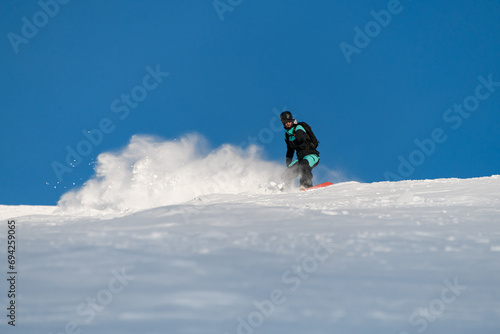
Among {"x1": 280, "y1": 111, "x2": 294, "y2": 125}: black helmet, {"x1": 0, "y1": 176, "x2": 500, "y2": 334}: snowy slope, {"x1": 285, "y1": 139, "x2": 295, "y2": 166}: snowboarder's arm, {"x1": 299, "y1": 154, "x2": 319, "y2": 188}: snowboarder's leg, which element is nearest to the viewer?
{"x1": 0, "y1": 176, "x2": 500, "y2": 334}: snowy slope

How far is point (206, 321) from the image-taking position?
2.04 m

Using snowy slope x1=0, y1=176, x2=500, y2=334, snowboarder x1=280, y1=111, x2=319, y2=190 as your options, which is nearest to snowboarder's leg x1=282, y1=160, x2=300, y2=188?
snowboarder x1=280, y1=111, x2=319, y2=190

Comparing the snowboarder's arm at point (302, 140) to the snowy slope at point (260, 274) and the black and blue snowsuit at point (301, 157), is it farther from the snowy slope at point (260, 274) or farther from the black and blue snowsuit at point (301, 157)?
the snowy slope at point (260, 274)

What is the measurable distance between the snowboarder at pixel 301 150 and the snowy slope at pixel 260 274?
17.2ft

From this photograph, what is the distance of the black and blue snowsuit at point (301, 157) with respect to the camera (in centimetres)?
948

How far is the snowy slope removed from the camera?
2061 mm

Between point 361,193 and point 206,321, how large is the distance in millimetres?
4961

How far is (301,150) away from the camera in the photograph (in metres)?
9.62

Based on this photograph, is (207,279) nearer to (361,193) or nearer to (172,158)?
(361,193)

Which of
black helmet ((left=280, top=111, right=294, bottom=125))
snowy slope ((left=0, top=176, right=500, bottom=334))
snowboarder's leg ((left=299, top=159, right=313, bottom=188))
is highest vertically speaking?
black helmet ((left=280, top=111, right=294, bottom=125))

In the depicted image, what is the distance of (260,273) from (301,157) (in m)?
7.07

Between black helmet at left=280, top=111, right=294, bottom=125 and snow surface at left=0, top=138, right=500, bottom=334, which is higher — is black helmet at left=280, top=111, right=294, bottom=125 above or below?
above

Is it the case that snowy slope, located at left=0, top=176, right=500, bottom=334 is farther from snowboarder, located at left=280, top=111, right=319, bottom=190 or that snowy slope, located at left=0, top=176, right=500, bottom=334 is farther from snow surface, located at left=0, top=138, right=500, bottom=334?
snowboarder, located at left=280, top=111, right=319, bottom=190

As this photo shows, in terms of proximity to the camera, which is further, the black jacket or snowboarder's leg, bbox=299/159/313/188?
the black jacket
